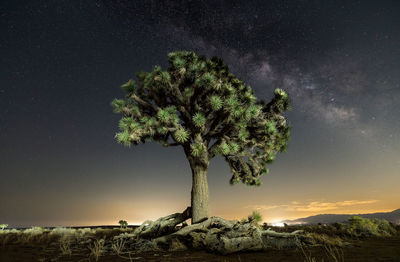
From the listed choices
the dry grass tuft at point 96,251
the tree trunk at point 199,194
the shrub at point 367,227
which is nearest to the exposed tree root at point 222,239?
the tree trunk at point 199,194

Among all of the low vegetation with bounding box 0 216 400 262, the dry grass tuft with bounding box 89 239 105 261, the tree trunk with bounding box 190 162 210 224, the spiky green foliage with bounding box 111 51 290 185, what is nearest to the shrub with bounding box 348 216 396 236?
the low vegetation with bounding box 0 216 400 262

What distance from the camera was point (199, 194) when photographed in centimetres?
823

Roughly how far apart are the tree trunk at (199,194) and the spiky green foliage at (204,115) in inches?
16.4

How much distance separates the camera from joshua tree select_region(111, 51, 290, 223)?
8242mm

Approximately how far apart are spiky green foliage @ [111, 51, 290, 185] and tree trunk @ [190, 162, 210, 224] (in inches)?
16.4

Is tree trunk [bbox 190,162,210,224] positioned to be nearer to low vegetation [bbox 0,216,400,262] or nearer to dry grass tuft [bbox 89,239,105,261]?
low vegetation [bbox 0,216,400,262]

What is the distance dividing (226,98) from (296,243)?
17.4 feet

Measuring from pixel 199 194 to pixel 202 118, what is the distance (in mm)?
2868

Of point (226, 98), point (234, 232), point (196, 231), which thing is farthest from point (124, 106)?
point (234, 232)

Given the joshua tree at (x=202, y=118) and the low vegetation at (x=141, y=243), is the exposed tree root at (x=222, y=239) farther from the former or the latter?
the joshua tree at (x=202, y=118)

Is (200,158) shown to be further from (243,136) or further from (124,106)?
(124,106)

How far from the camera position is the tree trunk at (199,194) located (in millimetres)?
8055

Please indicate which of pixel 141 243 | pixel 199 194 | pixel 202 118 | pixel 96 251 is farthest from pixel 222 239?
pixel 202 118

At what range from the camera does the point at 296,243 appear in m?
5.93
